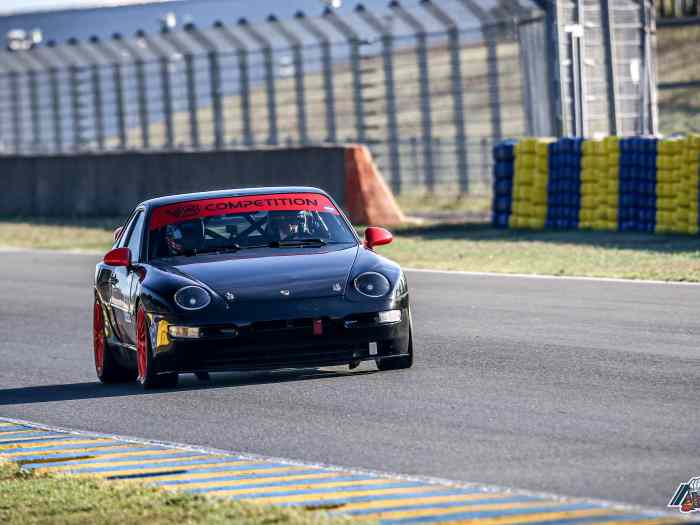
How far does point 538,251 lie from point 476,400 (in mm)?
11366

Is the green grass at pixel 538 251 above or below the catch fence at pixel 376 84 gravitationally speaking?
below

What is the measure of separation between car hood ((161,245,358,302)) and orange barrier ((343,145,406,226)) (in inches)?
611

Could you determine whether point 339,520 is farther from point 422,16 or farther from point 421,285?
point 422,16

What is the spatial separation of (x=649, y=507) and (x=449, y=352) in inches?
217

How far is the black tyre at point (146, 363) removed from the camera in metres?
10.2

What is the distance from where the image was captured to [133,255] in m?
11.2

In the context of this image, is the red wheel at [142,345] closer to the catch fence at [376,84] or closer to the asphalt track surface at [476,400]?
the asphalt track surface at [476,400]

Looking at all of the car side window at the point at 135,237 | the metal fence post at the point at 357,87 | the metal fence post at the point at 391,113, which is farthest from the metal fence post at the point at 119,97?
the car side window at the point at 135,237

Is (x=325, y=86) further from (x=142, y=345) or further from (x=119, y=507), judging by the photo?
(x=119, y=507)

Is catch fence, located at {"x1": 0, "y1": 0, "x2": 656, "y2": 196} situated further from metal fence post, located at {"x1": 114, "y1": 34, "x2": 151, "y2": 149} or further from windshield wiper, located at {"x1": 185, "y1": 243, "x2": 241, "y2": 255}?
windshield wiper, located at {"x1": 185, "y1": 243, "x2": 241, "y2": 255}

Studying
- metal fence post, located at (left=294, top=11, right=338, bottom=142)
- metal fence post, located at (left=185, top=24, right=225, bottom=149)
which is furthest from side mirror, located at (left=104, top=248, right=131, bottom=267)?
metal fence post, located at (left=185, top=24, right=225, bottom=149)

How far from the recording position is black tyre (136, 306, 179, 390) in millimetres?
10156

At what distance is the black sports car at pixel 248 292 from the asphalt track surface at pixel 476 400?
0.77 feet

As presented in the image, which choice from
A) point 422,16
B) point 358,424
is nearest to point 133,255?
point 358,424
